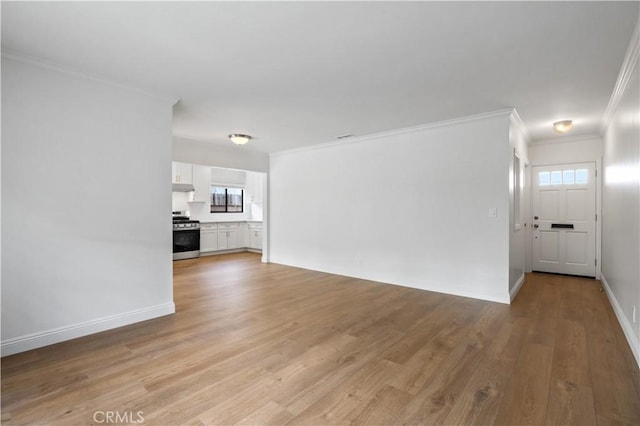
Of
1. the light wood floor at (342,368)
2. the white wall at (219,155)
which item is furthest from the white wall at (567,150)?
the white wall at (219,155)

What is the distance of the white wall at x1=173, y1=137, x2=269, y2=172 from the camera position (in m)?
5.54

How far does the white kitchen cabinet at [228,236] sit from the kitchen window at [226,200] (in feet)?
2.11

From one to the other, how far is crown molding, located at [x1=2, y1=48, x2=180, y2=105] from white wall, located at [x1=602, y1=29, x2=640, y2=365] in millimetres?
4193

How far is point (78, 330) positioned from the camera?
2.93 meters

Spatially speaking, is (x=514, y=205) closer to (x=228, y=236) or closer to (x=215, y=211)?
(x=228, y=236)

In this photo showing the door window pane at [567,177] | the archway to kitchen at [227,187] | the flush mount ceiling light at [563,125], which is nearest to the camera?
the flush mount ceiling light at [563,125]

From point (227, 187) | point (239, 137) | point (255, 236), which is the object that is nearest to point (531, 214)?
point (239, 137)

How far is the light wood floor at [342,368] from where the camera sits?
190 centimetres

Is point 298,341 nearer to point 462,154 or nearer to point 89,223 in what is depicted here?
point 89,223

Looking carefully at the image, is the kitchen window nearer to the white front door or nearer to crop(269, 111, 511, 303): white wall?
crop(269, 111, 511, 303): white wall

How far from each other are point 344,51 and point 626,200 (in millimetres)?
3039

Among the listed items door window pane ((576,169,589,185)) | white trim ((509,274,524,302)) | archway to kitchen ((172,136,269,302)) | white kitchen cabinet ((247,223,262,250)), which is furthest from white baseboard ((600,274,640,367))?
white kitchen cabinet ((247,223,262,250))

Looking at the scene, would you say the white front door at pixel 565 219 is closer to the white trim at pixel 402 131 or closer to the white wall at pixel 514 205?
the white wall at pixel 514 205

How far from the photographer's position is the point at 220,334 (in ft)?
9.96
